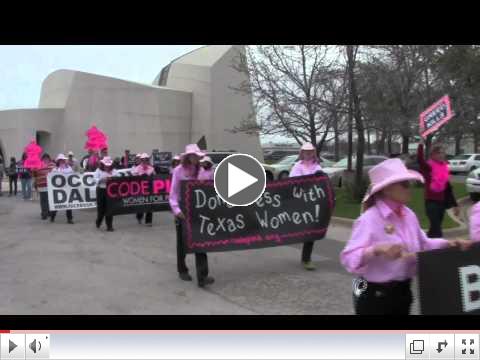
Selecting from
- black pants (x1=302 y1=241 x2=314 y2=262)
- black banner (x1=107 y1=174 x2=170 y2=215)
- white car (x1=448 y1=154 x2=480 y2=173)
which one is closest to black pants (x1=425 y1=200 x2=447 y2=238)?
black pants (x1=302 y1=241 x2=314 y2=262)

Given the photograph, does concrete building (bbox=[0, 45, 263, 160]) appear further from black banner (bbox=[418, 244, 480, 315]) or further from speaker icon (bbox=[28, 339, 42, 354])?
speaker icon (bbox=[28, 339, 42, 354])

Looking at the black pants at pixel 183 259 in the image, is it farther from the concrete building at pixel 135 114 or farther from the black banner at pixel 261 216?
the concrete building at pixel 135 114

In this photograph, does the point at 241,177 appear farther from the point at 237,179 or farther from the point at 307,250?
the point at 307,250

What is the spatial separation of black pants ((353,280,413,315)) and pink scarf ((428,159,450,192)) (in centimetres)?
A: 470

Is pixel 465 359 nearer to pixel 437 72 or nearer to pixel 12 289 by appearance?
pixel 12 289

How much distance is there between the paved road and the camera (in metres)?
5.50

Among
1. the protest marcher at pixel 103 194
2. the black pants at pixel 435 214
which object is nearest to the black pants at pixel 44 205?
the protest marcher at pixel 103 194

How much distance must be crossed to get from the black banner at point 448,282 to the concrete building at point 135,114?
4168cm

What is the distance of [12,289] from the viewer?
20.4 ft

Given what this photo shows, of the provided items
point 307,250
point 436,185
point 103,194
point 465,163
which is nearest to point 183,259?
point 307,250

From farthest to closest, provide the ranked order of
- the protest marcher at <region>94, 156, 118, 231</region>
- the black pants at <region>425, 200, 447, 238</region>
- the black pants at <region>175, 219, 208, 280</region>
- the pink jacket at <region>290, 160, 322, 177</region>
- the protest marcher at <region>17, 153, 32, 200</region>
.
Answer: the protest marcher at <region>17, 153, 32, 200</region> < the protest marcher at <region>94, 156, 118, 231</region> < the pink jacket at <region>290, 160, 322, 177</region> < the black pants at <region>425, 200, 447, 238</region> < the black pants at <region>175, 219, 208, 280</region>

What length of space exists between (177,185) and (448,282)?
14.0 feet

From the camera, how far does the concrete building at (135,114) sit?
4616 cm

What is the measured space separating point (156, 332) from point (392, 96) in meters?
15.7
